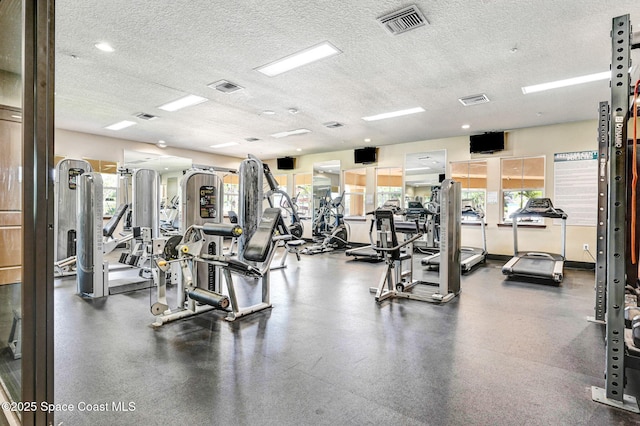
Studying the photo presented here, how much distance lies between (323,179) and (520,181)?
6181mm

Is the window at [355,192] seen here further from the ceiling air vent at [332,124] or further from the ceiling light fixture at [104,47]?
the ceiling light fixture at [104,47]

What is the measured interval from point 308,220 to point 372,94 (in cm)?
684

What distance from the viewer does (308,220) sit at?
11.9 m

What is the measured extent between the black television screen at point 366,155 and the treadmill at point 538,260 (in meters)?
4.61

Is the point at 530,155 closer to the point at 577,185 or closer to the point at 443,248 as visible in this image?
the point at 577,185

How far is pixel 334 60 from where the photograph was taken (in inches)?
167

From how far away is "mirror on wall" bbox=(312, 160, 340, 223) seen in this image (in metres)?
11.6

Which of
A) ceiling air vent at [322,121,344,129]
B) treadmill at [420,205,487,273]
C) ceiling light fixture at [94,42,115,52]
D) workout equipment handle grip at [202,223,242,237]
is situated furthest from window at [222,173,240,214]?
workout equipment handle grip at [202,223,242,237]

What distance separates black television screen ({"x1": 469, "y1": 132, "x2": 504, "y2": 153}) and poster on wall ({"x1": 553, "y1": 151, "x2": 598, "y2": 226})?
1166 millimetres

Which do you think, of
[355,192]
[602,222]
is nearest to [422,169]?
[355,192]

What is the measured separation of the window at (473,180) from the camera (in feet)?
27.8

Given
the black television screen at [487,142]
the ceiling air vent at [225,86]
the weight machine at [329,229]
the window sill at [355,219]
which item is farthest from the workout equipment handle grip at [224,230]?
the window sill at [355,219]

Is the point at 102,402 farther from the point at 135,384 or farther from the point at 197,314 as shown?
the point at 197,314

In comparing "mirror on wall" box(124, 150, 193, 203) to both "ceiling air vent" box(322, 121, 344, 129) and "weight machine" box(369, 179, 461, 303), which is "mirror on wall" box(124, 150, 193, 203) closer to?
"ceiling air vent" box(322, 121, 344, 129)
